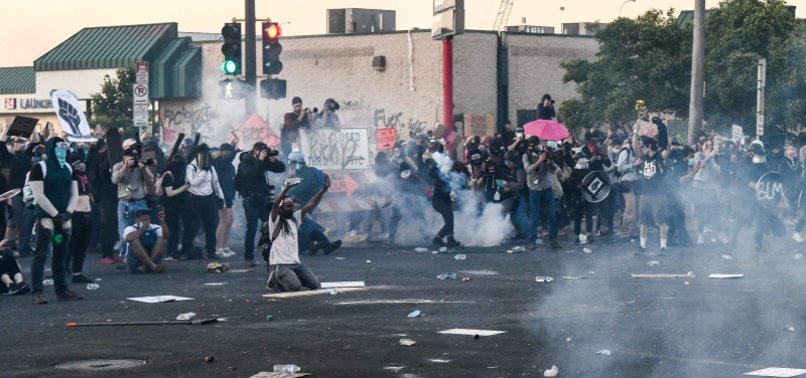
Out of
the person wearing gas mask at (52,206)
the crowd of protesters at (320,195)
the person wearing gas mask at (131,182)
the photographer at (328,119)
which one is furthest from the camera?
the photographer at (328,119)

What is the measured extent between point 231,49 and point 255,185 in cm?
510

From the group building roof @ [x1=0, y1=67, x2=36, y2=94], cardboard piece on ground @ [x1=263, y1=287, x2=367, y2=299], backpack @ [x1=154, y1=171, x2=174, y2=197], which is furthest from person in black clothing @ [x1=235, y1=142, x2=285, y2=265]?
building roof @ [x1=0, y1=67, x2=36, y2=94]

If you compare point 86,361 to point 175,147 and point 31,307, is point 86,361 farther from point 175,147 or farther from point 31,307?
point 175,147

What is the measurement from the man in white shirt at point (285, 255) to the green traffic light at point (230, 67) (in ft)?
27.4

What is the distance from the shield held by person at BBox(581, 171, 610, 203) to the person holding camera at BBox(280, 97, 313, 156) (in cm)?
518

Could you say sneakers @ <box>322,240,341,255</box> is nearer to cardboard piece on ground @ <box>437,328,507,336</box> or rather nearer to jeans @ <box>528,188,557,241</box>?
jeans @ <box>528,188,557,241</box>

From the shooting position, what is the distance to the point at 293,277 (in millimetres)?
16656

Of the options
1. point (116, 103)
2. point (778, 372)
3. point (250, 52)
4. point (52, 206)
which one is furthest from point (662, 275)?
point (116, 103)

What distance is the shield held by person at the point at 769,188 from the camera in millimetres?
22016

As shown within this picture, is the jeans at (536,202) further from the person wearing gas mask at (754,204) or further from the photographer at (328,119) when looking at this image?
the photographer at (328,119)

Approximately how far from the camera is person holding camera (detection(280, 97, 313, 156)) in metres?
26.8

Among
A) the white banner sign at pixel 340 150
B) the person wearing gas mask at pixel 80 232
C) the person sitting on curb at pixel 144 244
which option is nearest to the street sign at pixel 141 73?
the white banner sign at pixel 340 150

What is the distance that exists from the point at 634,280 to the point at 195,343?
22.3 ft

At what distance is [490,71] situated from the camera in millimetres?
47719
